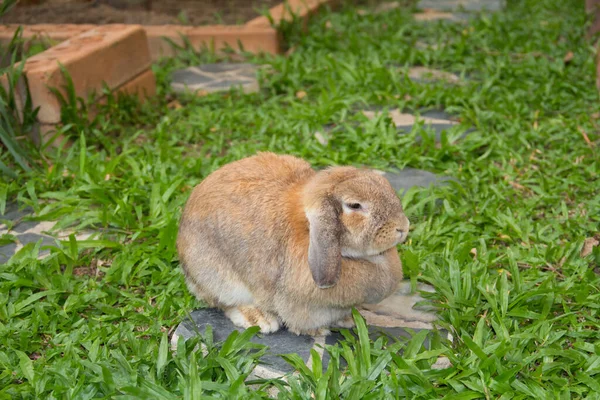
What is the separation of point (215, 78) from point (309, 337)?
3739 mm

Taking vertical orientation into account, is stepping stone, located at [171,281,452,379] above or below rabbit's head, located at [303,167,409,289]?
below

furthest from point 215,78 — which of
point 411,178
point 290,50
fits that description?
point 411,178

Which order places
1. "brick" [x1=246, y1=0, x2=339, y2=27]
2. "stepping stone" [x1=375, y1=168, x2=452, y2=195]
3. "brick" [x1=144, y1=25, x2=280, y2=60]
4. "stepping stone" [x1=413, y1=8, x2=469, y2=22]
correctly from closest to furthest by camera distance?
"stepping stone" [x1=375, y1=168, x2=452, y2=195], "brick" [x1=144, y1=25, x2=280, y2=60], "brick" [x1=246, y1=0, x2=339, y2=27], "stepping stone" [x1=413, y1=8, x2=469, y2=22]

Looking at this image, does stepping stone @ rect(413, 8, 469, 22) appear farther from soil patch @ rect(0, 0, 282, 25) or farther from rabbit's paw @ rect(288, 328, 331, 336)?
rabbit's paw @ rect(288, 328, 331, 336)

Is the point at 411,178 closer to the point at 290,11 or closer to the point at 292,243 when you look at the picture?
the point at 292,243

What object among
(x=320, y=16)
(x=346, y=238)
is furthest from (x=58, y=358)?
(x=320, y=16)

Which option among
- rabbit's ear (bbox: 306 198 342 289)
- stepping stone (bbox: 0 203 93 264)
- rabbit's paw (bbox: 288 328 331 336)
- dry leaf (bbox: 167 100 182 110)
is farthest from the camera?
dry leaf (bbox: 167 100 182 110)

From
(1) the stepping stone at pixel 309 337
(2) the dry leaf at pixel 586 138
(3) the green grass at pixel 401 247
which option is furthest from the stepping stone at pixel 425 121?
(1) the stepping stone at pixel 309 337

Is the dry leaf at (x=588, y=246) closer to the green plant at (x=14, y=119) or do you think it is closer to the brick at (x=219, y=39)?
the green plant at (x=14, y=119)

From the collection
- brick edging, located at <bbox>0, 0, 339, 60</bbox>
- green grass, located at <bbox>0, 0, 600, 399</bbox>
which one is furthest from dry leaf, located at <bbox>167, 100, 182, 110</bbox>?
brick edging, located at <bbox>0, 0, 339, 60</bbox>

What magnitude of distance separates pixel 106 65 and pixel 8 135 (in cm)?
113

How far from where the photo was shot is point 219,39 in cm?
690

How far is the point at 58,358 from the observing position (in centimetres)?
294

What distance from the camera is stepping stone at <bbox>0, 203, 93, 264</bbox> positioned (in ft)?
12.4
